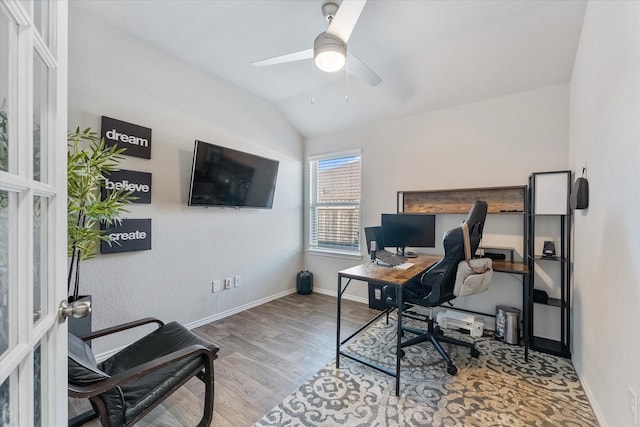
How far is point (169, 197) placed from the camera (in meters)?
2.71

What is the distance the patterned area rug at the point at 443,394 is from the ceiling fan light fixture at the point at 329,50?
92.3 inches

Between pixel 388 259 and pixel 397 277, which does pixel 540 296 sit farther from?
pixel 397 277

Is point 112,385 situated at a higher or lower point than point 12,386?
lower

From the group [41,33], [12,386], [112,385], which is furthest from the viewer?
[112,385]

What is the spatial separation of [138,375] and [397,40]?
305cm

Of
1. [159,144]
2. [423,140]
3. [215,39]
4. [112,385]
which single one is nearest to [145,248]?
[159,144]

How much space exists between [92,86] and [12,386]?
2457mm

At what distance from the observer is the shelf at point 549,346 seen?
2.38m

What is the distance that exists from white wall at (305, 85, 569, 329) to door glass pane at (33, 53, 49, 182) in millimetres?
3352

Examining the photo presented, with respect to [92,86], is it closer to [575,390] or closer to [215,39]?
[215,39]

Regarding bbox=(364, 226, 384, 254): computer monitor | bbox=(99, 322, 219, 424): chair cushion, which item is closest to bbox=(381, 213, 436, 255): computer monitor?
bbox=(364, 226, 384, 254): computer monitor

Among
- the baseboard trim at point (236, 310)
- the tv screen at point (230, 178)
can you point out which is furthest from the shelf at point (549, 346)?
the tv screen at point (230, 178)

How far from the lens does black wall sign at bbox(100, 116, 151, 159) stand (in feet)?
7.35

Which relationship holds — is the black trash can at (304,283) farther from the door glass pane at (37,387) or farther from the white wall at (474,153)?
the door glass pane at (37,387)
